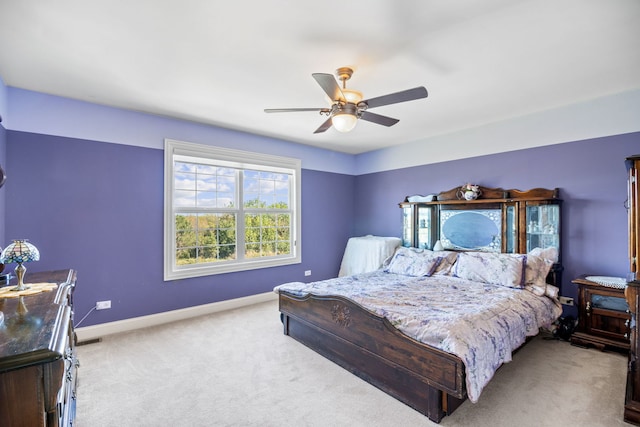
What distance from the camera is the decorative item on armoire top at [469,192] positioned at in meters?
4.23

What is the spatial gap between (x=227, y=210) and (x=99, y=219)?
157 cm

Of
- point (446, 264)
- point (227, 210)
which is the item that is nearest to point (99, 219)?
point (227, 210)

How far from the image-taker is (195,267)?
4.12 metres

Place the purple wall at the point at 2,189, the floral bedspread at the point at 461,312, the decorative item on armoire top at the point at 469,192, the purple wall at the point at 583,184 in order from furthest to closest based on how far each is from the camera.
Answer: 1. the decorative item on armoire top at the point at 469,192
2. the purple wall at the point at 583,184
3. the purple wall at the point at 2,189
4. the floral bedspread at the point at 461,312

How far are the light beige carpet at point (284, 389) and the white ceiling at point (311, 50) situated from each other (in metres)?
2.63

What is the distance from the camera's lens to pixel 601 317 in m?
3.00

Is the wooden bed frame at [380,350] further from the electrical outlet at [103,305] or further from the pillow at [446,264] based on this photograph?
the electrical outlet at [103,305]

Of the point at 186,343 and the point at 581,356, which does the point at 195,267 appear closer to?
the point at 186,343

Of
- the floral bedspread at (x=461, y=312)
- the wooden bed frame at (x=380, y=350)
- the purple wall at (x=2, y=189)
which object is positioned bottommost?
the wooden bed frame at (x=380, y=350)

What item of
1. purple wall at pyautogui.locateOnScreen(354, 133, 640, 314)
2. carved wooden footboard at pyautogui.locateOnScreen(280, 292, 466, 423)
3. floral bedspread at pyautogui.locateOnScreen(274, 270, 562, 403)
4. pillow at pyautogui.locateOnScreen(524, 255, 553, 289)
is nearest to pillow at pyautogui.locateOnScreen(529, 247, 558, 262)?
pillow at pyautogui.locateOnScreen(524, 255, 553, 289)

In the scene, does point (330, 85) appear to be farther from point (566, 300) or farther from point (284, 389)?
point (566, 300)

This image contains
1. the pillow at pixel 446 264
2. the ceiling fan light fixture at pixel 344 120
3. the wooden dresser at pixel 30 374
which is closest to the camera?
the wooden dresser at pixel 30 374

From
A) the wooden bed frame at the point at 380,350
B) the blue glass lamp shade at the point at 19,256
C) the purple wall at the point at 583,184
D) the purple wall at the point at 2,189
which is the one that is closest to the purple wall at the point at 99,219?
Result: the purple wall at the point at 2,189

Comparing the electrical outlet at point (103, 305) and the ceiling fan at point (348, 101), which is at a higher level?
the ceiling fan at point (348, 101)
